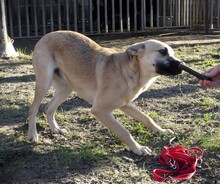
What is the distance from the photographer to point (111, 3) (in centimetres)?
1337

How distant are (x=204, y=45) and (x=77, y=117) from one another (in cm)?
598

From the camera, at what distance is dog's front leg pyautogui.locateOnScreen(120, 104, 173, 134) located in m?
5.01

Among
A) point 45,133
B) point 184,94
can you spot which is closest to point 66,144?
point 45,133

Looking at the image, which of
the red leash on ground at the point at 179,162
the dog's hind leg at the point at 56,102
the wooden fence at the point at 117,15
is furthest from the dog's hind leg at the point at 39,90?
the wooden fence at the point at 117,15

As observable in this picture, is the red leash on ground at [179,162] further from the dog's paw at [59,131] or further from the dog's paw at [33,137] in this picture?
the dog's paw at [33,137]

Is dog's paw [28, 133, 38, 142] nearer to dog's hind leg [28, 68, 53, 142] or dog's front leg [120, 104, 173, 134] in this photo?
dog's hind leg [28, 68, 53, 142]

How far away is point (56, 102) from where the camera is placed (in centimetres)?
532

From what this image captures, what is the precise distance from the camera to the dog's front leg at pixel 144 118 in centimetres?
501

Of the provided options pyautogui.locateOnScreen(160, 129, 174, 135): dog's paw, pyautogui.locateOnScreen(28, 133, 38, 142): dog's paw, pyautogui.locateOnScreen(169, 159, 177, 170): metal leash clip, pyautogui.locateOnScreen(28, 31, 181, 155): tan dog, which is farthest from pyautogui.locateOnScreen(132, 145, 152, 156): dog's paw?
pyautogui.locateOnScreen(28, 133, 38, 142): dog's paw

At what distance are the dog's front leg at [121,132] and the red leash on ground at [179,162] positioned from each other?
0.22 metres

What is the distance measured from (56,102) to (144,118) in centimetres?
107

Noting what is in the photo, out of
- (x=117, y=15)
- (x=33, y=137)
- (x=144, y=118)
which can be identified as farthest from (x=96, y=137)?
(x=117, y=15)

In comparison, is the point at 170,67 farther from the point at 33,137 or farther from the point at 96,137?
the point at 33,137

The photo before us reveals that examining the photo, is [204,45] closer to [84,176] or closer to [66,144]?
[66,144]
